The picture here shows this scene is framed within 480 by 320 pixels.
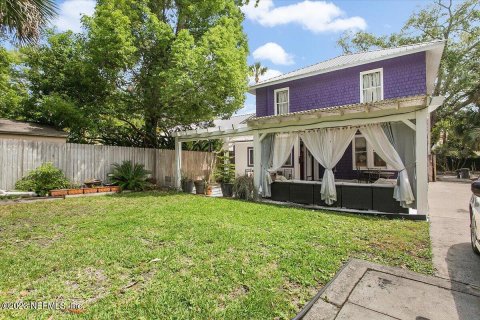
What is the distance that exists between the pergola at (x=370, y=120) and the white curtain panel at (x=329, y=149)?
23cm

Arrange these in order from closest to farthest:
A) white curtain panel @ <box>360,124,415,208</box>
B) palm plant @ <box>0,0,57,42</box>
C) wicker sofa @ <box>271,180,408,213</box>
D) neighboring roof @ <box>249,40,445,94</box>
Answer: palm plant @ <box>0,0,57,42</box> < white curtain panel @ <box>360,124,415,208</box> < wicker sofa @ <box>271,180,408,213</box> < neighboring roof @ <box>249,40,445,94</box>

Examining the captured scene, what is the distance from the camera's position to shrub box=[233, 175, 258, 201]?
31.4 feet

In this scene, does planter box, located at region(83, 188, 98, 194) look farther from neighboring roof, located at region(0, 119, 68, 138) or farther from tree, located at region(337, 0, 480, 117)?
tree, located at region(337, 0, 480, 117)

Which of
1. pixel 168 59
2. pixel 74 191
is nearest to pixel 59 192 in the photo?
pixel 74 191

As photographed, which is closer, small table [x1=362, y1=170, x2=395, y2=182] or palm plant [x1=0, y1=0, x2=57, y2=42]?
palm plant [x1=0, y1=0, x2=57, y2=42]

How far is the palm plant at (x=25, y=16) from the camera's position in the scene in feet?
13.9

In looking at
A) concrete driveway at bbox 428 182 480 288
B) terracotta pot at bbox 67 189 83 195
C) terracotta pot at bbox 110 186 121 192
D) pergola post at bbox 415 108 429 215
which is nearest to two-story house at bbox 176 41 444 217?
pergola post at bbox 415 108 429 215

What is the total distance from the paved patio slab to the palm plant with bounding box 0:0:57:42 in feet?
20.2

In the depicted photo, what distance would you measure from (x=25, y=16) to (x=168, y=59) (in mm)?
7643

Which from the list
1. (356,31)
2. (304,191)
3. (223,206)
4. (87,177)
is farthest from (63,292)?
(356,31)

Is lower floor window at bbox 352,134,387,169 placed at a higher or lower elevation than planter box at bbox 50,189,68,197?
higher

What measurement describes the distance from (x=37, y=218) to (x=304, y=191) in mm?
7561

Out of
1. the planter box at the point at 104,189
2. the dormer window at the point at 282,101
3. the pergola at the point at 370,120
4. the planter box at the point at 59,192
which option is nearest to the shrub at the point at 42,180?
the planter box at the point at 59,192

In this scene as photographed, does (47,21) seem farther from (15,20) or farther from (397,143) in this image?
(397,143)
